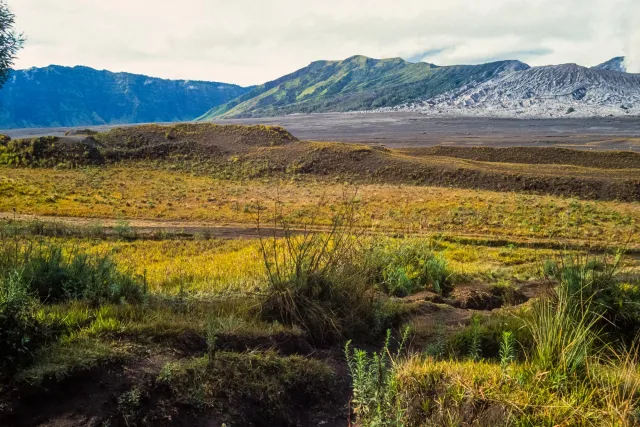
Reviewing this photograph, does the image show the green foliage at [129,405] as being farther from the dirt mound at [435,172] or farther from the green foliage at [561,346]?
the dirt mound at [435,172]

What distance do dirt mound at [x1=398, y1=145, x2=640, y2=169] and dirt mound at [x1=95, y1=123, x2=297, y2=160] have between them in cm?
1701

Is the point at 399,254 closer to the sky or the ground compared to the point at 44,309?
closer to the ground

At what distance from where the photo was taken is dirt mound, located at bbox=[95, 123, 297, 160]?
50969 millimetres

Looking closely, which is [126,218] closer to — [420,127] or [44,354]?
[44,354]

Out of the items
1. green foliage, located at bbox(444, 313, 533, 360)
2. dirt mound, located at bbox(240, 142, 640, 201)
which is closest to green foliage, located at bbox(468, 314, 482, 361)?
green foliage, located at bbox(444, 313, 533, 360)

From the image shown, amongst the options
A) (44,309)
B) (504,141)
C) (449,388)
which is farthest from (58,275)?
(504,141)

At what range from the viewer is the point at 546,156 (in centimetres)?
5256

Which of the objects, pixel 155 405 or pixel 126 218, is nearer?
pixel 155 405

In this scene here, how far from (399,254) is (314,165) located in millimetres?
36023

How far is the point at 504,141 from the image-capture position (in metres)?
83.6

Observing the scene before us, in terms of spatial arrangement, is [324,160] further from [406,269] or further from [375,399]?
[375,399]

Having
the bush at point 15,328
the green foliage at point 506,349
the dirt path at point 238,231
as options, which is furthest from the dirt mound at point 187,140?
the green foliage at point 506,349

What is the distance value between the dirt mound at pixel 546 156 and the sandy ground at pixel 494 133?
2314 cm

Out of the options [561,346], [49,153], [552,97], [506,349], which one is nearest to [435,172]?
[49,153]
